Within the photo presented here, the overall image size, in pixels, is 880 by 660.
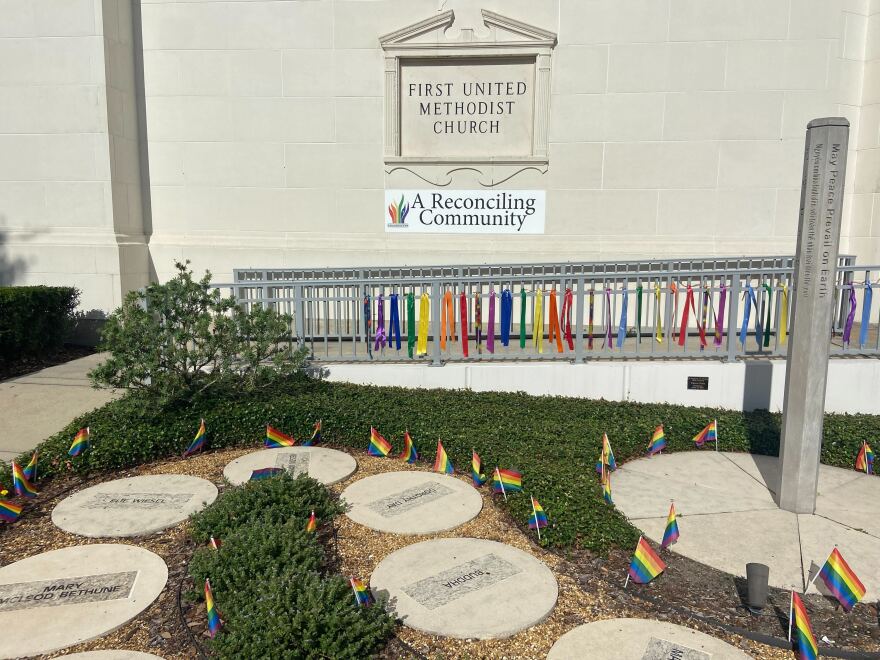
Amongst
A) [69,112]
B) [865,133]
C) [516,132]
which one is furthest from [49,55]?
[865,133]

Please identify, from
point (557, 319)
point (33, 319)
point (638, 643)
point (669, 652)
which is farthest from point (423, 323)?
point (33, 319)

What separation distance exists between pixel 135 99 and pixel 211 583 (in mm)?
9867

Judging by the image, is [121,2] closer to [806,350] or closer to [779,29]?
[779,29]

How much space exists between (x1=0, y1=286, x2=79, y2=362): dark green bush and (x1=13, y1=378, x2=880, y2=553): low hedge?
9.84ft

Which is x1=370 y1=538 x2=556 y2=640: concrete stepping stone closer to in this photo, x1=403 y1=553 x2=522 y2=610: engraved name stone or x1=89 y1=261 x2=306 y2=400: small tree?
x1=403 y1=553 x2=522 y2=610: engraved name stone

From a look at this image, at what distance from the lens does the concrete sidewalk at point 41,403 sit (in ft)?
20.6

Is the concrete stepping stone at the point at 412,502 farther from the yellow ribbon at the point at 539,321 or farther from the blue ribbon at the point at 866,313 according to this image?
the blue ribbon at the point at 866,313

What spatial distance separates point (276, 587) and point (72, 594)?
1290mm

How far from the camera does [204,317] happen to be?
21.4 feet

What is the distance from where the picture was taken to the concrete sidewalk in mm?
6281

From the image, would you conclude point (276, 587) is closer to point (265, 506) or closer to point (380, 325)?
point (265, 506)

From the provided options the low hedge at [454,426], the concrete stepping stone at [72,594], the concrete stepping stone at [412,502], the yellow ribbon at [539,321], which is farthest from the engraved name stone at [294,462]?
the yellow ribbon at [539,321]

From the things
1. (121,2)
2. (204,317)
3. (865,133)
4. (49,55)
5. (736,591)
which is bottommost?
(736,591)

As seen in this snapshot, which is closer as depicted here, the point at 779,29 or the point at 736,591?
the point at 736,591
